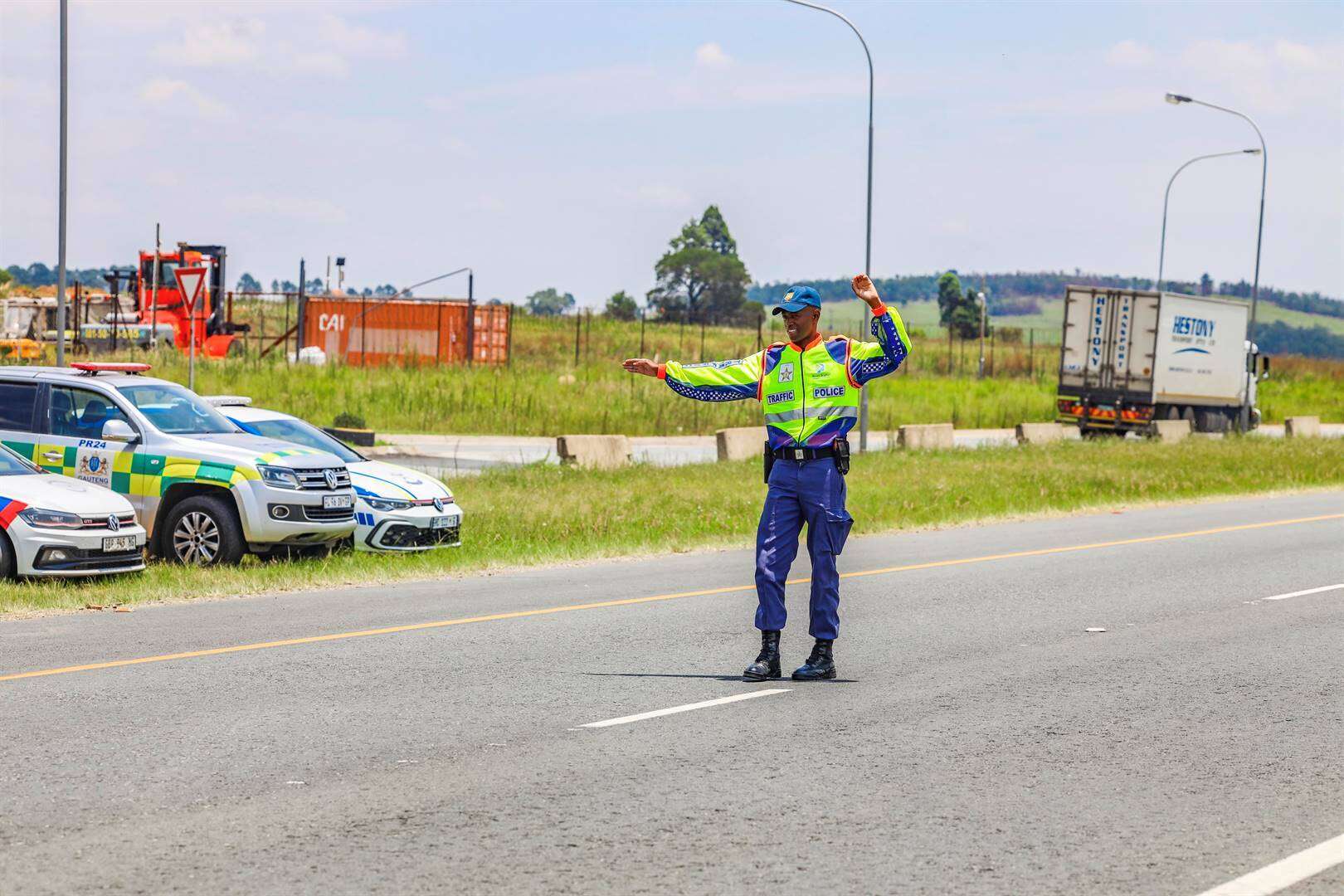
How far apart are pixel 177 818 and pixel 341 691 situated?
262 centimetres

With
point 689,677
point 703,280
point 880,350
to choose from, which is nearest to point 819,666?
point 689,677

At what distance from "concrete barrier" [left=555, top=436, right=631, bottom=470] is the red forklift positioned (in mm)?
20779

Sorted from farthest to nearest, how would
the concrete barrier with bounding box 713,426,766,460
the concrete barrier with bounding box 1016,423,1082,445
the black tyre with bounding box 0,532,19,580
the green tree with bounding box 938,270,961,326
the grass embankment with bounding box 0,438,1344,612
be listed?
the green tree with bounding box 938,270,961,326, the concrete barrier with bounding box 1016,423,1082,445, the concrete barrier with bounding box 713,426,766,460, the grass embankment with bounding box 0,438,1344,612, the black tyre with bounding box 0,532,19,580

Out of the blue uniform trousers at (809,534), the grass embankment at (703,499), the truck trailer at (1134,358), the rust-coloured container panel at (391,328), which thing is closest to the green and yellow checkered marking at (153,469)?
the grass embankment at (703,499)

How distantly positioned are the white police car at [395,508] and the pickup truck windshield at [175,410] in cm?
85

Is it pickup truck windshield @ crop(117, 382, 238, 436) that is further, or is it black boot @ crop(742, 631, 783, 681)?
pickup truck windshield @ crop(117, 382, 238, 436)

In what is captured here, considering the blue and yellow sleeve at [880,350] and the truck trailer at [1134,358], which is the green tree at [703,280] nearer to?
the truck trailer at [1134,358]

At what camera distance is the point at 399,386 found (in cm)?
3894

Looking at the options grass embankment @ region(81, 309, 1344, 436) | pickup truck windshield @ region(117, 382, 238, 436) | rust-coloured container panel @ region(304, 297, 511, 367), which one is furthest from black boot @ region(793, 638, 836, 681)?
rust-coloured container panel @ region(304, 297, 511, 367)

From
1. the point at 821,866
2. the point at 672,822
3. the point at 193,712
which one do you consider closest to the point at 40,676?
the point at 193,712

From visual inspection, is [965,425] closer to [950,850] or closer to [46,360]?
[46,360]

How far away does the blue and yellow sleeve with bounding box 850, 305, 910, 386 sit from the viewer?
27.6 feet

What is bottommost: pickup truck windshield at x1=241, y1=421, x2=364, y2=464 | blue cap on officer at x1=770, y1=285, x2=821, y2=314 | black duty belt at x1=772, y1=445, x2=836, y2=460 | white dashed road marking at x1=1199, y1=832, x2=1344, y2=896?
white dashed road marking at x1=1199, y1=832, x2=1344, y2=896

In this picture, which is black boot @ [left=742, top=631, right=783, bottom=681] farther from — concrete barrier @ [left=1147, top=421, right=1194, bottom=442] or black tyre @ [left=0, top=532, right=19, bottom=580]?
concrete barrier @ [left=1147, top=421, right=1194, bottom=442]
